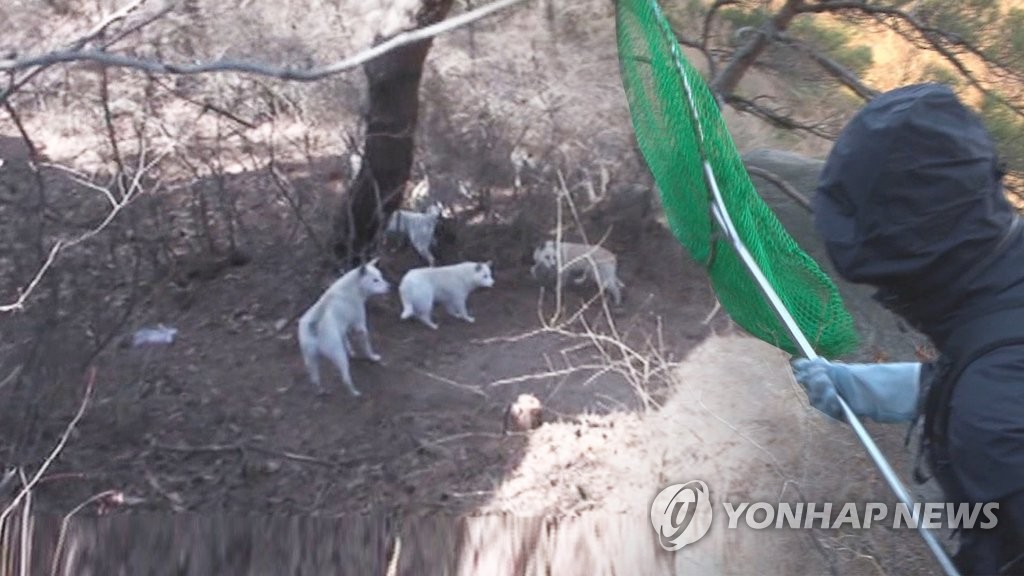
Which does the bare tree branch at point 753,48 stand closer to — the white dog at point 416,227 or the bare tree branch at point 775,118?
the bare tree branch at point 775,118

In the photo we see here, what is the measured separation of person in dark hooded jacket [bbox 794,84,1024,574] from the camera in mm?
1679

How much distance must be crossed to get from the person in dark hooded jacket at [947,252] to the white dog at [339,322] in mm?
2718

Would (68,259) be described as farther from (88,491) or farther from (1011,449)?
(1011,449)

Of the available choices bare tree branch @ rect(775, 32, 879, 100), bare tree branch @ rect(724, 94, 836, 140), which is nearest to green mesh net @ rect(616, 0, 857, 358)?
bare tree branch @ rect(775, 32, 879, 100)

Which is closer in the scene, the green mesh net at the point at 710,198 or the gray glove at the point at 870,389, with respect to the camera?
the gray glove at the point at 870,389

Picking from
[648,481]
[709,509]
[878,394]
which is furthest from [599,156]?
[878,394]

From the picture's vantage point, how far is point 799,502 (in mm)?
3453

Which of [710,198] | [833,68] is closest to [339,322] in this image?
[710,198]

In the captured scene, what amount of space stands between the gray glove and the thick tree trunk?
113 inches

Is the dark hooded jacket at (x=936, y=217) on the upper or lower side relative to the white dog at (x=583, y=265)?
upper

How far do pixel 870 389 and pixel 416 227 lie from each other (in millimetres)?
3397

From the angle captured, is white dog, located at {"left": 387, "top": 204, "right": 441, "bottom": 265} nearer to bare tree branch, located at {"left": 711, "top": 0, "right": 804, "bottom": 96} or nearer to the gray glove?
bare tree branch, located at {"left": 711, "top": 0, "right": 804, "bottom": 96}

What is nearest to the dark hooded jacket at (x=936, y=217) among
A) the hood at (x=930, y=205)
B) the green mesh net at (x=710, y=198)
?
the hood at (x=930, y=205)

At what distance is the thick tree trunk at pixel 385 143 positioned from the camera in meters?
4.86
